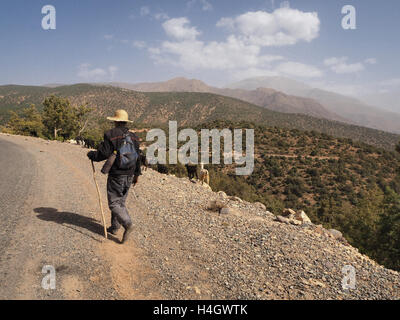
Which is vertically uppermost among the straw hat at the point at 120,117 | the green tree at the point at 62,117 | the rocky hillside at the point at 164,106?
the rocky hillside at the point at 164,106

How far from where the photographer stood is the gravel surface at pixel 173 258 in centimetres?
314

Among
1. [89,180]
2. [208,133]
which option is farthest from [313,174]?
[89,180]

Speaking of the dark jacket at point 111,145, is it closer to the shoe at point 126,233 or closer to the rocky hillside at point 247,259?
the shoe at point 126,233

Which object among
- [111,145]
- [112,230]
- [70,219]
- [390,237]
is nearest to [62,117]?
[70,219]

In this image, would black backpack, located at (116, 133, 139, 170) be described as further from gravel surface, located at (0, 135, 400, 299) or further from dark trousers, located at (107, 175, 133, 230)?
gravel surface, located at (0, 135, 400, 299)

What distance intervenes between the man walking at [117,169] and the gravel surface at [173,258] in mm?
551

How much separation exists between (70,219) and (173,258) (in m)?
2.55

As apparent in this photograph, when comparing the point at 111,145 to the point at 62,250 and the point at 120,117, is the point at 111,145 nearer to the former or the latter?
the point at 120,117

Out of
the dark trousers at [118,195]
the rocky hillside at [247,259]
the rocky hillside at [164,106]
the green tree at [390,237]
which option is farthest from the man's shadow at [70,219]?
the rocky hillside at [164,106]

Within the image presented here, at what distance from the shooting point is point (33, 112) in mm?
42781

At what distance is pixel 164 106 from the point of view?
354 ft

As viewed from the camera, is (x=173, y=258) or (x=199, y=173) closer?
(x=173, y=258)
